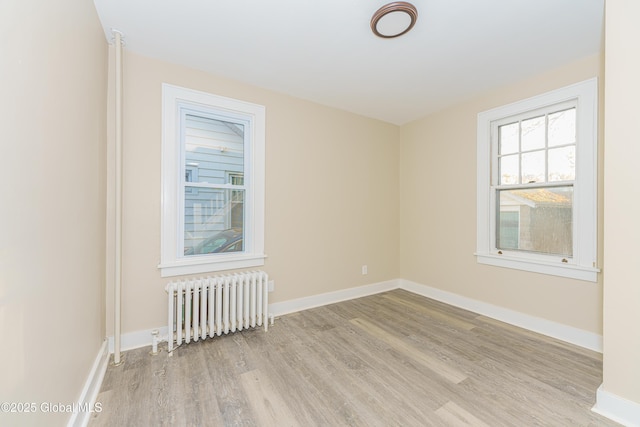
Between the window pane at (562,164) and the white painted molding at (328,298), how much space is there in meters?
2.35

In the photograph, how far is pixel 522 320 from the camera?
278 cm

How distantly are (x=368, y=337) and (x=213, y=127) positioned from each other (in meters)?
2.60

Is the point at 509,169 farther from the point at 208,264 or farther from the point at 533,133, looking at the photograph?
the point at 208,264

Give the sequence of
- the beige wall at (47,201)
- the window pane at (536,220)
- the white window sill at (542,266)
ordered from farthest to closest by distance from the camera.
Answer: the window pane at (536,220), the white window sill at (542,266), the beige wall at (47,201)

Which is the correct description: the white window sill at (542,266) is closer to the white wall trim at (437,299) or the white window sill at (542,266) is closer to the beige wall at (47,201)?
the white wall trim at (437,299)

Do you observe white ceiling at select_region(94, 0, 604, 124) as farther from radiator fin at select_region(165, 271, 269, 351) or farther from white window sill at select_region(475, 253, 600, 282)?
radiator fin at select_region(165, 271, 269, 351)

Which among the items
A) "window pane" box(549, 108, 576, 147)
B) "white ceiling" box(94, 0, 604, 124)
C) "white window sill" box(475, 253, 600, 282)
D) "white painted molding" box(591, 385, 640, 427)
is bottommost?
"white painted molding" box(591, 385, 640, 427)

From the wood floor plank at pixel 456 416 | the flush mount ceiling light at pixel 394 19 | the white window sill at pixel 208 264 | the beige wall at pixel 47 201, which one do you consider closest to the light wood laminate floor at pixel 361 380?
the wood floor plank at pixel 456 416

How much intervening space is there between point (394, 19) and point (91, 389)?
3130 millimetres

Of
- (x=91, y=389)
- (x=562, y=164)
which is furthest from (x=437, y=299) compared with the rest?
(x=91, y=389)

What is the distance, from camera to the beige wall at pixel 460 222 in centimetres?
249

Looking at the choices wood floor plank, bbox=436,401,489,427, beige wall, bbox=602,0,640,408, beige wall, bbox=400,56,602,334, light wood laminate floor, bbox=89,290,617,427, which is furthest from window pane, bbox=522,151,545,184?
wood floor plank, bbox=436,401,489,427

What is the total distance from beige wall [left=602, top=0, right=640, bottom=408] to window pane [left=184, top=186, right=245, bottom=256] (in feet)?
9.52

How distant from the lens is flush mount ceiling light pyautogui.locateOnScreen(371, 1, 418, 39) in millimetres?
1772
